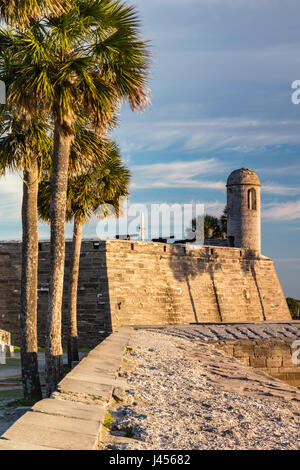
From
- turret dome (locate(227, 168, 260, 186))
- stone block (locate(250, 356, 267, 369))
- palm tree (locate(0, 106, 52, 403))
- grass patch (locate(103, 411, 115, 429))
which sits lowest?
stone block (locate(250, 356, 267, 369))

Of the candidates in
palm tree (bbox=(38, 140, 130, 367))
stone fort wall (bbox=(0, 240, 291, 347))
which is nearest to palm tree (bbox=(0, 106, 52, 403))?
palm tree (bbox=(38, 140, 130, 367))

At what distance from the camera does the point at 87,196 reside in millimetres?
16344

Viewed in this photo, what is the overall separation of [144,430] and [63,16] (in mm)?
8509

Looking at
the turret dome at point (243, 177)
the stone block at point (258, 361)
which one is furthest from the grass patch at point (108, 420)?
the turret dome at point (243, 177)

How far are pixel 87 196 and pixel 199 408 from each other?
11.6 m

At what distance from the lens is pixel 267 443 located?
167 inches

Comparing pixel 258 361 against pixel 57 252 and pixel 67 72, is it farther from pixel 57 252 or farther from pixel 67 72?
pixel 67 72

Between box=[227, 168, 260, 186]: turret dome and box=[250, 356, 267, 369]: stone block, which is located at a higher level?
box=[227, 168, 260, 186]: turret dome

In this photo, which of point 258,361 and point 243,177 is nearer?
point 258,361

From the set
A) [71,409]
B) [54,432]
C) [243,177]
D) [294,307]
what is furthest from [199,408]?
[294,307]

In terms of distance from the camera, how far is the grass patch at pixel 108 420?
4355mm

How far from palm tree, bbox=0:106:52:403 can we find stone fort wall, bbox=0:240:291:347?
44.3 ft

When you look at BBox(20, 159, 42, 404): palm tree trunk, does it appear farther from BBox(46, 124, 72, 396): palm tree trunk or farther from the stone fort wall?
the stone fort wall

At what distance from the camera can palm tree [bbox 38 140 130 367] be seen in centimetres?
1617
